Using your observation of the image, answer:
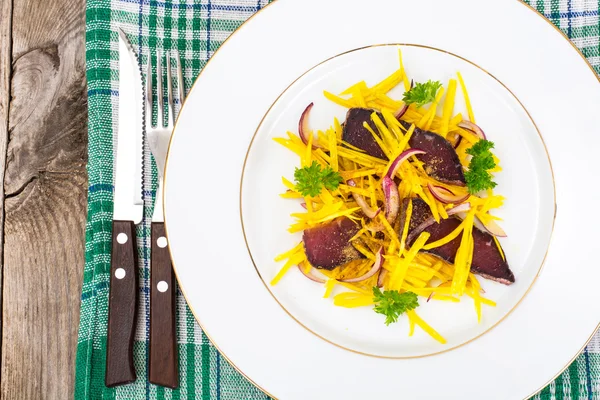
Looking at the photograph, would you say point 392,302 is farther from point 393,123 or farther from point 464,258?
point 393,123

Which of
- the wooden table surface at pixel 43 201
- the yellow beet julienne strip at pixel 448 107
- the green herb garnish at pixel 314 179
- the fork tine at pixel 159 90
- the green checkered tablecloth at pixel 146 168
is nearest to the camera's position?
the green herb garnish at pixel 314 179

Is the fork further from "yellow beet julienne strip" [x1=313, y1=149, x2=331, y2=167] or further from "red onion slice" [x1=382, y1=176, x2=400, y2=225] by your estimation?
"red onion slice" [x1=382, y1=176, x2=400, y2=225]

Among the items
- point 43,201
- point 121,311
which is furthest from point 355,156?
point 43,201

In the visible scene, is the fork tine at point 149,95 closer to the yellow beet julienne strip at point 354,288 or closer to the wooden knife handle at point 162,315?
the wooden knife handle at point 162,315

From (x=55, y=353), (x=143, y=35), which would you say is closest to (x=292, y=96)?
(x=143, y=35)

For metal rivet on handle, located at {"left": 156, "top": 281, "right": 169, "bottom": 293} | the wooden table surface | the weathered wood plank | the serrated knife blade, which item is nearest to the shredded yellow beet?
metal rivet on handle, located at {"left": 156, "top": 281, "right": 169, "bottom": 293}

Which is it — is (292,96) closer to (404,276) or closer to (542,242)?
(404,276)

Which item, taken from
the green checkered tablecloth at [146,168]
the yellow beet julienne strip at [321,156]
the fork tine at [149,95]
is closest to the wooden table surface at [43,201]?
the green checkered tablecloth at [146,168]
